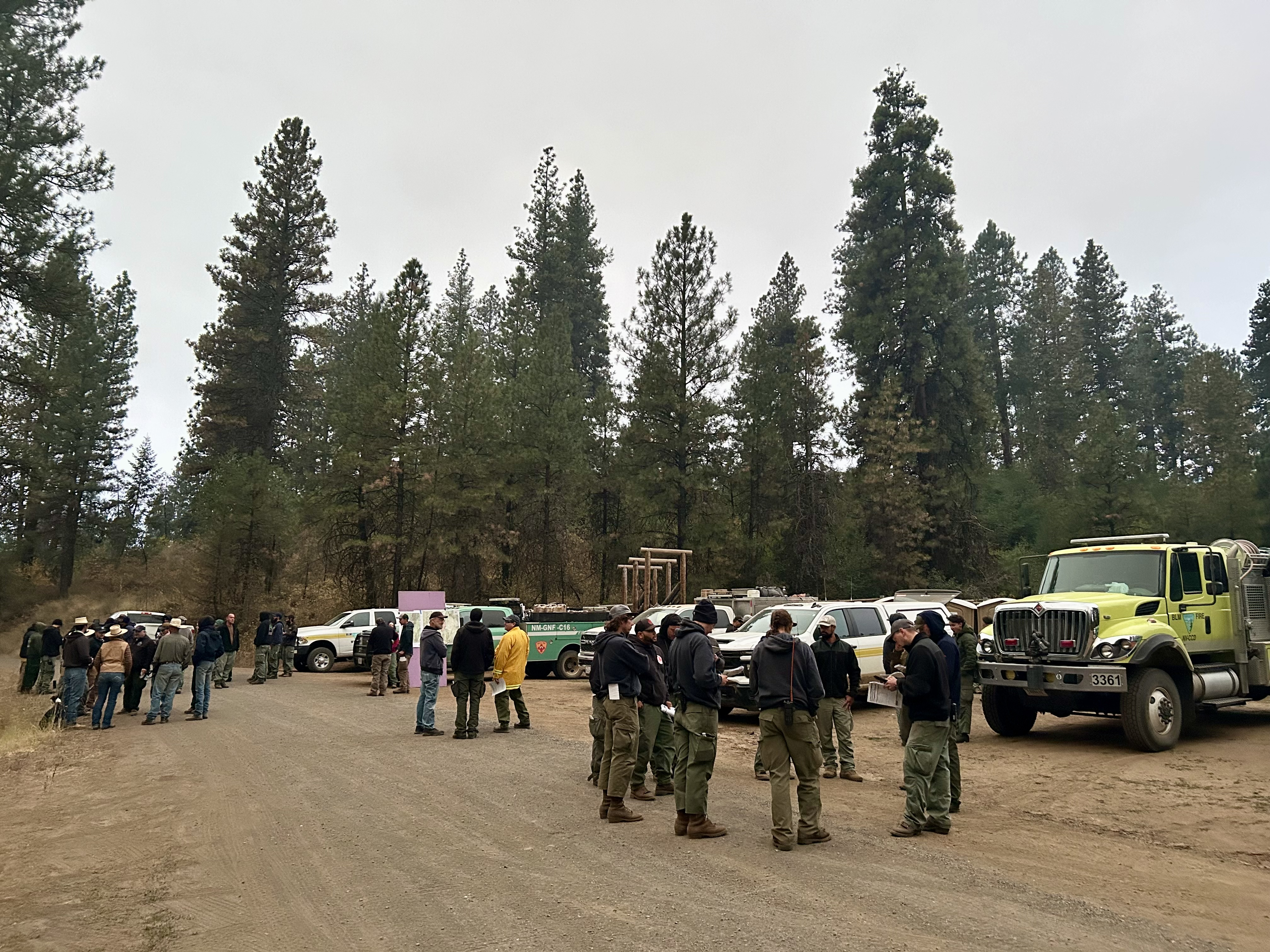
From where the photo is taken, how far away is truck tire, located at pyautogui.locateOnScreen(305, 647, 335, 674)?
25328 millimetres

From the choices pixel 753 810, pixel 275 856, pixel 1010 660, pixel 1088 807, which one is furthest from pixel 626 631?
pixel 1010 660

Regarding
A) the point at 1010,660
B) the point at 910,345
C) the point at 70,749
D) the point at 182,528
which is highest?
the point at 910,345

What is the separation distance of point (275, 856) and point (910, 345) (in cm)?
3579

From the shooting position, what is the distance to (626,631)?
27.8 ft

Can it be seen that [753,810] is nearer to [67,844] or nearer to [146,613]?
[67,844]

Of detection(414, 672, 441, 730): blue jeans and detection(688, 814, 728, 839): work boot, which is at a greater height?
detection(414, 672, 441, 730): blue jeans

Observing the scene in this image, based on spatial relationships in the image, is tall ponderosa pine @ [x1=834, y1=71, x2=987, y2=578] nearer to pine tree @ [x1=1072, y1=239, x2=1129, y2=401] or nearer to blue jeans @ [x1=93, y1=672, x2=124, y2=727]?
pine tree @ [x1=1072, y1=239, x2=1129, y2=401]

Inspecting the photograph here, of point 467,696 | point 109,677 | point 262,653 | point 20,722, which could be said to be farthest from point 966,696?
point 262,653

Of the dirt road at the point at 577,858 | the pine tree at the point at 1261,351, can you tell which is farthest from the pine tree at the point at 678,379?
the pine tree at the point at 1261,351

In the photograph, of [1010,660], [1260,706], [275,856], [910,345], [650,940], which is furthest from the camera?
[910,345]

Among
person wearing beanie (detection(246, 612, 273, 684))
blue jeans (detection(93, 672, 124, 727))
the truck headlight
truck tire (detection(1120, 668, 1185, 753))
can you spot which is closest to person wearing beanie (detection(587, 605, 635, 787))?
the truck headlight

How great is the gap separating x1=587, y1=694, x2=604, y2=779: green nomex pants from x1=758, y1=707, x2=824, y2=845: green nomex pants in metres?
2.72

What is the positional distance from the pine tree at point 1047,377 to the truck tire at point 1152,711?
117ft

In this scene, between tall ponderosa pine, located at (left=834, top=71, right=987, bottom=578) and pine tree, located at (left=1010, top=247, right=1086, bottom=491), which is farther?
pine tree, located at (left=1010, top=247, right=1086, bottom=491)
